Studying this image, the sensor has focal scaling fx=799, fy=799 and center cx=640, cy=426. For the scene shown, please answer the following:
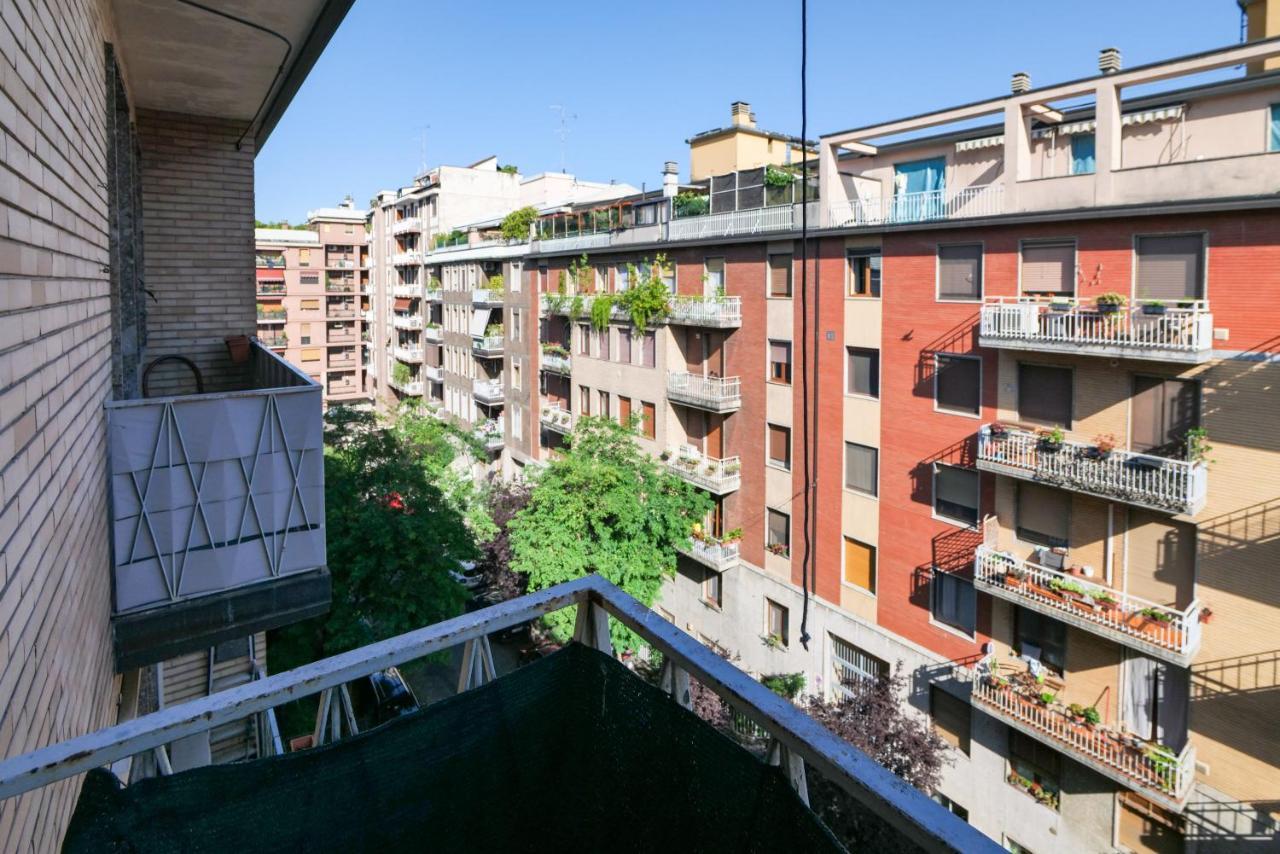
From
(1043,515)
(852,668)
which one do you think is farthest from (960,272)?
(852,668)

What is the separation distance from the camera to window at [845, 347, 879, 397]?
19156 millimetres

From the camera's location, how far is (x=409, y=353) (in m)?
51.4

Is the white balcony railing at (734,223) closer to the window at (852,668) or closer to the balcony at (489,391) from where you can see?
the window at (852,668)

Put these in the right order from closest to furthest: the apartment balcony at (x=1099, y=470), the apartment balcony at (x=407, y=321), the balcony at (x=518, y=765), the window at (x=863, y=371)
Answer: the balcony at (x=518, y=765)
the apartment balcony at (x=1099, y=470)
the window at (x=863, y=371)
the apartment balcony at (x=407, y=321)

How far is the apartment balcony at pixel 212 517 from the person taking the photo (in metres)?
4.94

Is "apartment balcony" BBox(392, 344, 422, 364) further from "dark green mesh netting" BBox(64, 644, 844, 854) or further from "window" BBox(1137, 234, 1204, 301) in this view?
"dark green mesh netting" BBox(64, 644, 844, 854)

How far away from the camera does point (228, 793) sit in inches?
79.3

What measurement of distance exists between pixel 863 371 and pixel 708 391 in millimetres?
5215

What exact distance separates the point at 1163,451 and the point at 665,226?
631 inches

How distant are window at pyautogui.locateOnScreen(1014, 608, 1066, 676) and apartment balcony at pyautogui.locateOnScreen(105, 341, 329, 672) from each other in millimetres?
14856

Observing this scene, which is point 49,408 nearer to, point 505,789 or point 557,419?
point 505,789

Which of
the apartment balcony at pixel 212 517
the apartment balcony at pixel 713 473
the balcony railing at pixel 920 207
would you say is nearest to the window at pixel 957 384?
the balcony railing at pixel 920 207

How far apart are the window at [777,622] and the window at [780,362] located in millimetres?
6234

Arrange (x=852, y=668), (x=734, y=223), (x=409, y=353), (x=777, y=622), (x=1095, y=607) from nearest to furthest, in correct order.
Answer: (x=1095, y=607), (x=852, y=668), (x=777, y=622), (x=734, y=223), (x=409, y=353)
